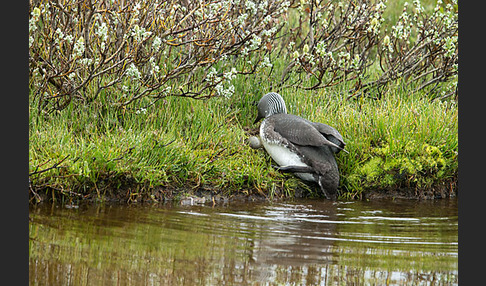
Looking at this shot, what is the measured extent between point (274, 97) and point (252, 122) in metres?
0.69

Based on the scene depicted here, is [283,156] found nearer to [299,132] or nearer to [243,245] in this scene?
[299,132]

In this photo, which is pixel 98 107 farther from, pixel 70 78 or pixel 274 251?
pixel 274 251

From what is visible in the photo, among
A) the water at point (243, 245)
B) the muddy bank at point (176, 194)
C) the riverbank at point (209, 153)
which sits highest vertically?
the riverbank at point (209, 153)

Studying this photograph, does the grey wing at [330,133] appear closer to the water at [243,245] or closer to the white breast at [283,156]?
the white breast at [283,156]

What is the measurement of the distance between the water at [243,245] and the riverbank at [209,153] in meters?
0.37

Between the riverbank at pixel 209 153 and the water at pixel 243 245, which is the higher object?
the riverbank at pixel 209 153

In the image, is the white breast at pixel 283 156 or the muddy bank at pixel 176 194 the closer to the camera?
the muddy bank at pixel 176 194

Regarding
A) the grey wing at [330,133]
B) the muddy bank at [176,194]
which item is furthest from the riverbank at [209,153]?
the grey wing at [330,133]

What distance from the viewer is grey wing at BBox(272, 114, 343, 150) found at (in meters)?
7.14

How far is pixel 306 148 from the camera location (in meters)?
7.29

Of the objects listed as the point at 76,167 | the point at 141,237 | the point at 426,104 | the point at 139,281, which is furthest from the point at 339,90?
Answer: the point at 139,281

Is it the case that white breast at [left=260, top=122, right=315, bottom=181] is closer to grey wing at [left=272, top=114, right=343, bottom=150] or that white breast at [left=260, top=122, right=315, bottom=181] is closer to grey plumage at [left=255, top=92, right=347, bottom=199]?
grey plumage at [left=255, top=92, right=347, bottom=199]

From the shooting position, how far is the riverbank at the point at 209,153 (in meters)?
6.57

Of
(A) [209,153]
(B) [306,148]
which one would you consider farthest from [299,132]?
(A) [209,153]
